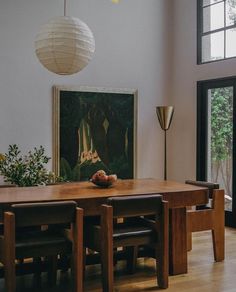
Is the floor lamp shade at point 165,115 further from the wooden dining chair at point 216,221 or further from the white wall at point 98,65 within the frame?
the wooden dining chair at point 216,221

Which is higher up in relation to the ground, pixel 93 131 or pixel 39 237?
pixel 93 131

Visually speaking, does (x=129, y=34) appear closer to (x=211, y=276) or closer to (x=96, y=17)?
(x=96, y=17)

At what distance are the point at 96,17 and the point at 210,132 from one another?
2388 millimetres

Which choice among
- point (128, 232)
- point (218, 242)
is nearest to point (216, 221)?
point (218, 242)

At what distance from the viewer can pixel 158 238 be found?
156 inches

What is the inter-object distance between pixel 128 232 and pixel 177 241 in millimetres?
749

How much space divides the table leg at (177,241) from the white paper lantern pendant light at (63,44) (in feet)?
5.47

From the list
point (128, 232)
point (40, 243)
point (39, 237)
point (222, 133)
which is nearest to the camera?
point (40, 243)

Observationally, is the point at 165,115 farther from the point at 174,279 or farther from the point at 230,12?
the point at 174,279

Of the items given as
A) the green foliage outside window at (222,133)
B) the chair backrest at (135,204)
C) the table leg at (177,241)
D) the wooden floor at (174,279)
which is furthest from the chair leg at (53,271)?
the green foliage outside window at (222,133)

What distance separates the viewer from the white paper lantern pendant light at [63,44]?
4070 millimetres

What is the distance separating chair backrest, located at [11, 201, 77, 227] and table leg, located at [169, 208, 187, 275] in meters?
1.22

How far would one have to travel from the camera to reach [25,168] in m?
5.98

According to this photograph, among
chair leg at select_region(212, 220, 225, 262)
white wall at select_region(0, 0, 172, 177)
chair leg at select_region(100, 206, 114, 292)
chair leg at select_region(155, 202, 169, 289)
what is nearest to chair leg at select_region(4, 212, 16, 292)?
chair leg at select_region(100, 206, 114, 292)
